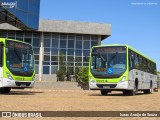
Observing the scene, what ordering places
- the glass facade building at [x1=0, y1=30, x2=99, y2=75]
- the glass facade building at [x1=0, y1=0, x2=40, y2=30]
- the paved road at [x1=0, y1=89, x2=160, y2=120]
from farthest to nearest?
the glass facade building at [x1=0, y1=30, x2=99, y2=75], the glass facade building at [x1=0, y1=0, x2=40, y2=30], the paved road at [x1=0, y1=89, x2=160, y2=120]

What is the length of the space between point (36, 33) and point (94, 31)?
7.77m

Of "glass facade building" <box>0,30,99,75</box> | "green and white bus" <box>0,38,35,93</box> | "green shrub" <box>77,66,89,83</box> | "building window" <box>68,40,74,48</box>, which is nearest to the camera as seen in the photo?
"green and white bus" <box>0,38,35,93</box>

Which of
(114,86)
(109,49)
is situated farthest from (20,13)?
(114,86)

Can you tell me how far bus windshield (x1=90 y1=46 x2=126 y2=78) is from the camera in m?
22.9

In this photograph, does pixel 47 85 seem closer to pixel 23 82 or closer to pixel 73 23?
pixel 73 23

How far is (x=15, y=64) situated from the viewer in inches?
873

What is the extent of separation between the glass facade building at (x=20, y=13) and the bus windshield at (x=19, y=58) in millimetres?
10561

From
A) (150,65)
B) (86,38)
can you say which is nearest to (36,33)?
(86,38)

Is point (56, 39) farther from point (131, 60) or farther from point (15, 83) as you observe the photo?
point (15, 83)

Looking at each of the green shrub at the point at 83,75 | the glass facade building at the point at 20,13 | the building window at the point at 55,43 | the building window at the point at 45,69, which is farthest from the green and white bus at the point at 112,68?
the building window at the point at 55,43

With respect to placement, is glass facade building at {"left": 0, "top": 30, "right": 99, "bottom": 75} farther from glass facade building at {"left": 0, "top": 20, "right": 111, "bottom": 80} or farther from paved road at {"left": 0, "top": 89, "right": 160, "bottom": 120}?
paved road at {"left": 0, "top": 89, "right": 160, "bottom": 120}

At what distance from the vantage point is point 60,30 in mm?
54125

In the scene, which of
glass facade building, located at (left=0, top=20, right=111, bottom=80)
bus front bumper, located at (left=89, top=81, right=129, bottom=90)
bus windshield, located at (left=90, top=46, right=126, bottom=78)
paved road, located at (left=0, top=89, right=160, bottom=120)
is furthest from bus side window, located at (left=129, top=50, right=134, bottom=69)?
glass facade building, located at (left=0, top=20, right=111, bottom=80)

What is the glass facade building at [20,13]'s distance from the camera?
3569cm
